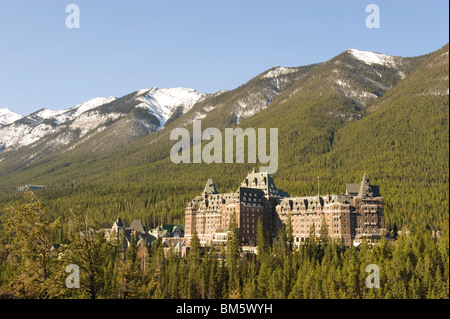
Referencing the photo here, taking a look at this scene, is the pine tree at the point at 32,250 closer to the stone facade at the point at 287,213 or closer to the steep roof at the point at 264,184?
the stone facade at the point at 287,213

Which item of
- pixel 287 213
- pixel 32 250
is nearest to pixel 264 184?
pixel 287 213

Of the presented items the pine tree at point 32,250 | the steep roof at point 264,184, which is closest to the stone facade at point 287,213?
the steep roof at point 264,184

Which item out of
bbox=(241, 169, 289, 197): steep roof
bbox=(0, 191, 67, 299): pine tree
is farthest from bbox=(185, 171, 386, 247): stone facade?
bbox=(0, 191, 67, 299): pine tree

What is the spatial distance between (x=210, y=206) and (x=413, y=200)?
78911 mm

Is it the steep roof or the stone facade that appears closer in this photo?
the stone facade

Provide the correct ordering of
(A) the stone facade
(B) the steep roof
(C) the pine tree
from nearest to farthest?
(C) the pine tree < (A) the stone facade < (B) the steep roof

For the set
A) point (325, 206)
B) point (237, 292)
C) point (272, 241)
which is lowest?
point (237, 292)

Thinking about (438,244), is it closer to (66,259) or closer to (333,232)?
(333,232)

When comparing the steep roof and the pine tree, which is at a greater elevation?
the steep roof

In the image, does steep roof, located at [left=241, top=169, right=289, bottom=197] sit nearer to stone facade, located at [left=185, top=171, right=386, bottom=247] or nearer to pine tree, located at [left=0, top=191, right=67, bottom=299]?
stone facade, located at [left=185, top=171, right=386, bottom=247]
